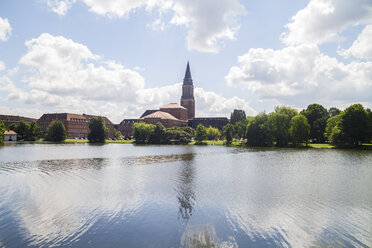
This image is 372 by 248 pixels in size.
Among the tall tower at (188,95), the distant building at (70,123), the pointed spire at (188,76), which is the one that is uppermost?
the pointed spire at (188,76)

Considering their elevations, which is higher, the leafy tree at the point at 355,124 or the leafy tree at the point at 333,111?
the leafy tree at the point at 333,111

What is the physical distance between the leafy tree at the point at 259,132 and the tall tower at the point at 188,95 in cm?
10784

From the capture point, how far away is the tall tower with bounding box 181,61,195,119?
604ft

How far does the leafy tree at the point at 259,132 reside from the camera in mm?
77562

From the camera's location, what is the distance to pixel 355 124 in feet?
207

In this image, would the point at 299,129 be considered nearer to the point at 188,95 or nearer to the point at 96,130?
the point at 96,130

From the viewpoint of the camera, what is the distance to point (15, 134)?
110938mm

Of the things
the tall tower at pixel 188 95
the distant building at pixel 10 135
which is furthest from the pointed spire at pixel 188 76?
the distant building at pixel 10 135

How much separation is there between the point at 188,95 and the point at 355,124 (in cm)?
13550

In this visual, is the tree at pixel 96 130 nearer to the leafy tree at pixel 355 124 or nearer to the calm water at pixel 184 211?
the leafy tree at pixel 355 124

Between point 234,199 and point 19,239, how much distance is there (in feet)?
37.5

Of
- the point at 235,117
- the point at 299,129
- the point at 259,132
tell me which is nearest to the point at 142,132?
the point at 235,117

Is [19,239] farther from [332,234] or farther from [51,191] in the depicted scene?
[332,234]

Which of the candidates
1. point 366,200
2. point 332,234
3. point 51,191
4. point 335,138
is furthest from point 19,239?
point 335,138
